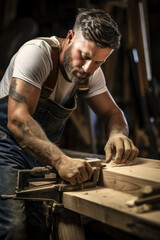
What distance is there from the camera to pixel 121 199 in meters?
1.60

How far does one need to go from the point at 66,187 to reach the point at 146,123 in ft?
10.7

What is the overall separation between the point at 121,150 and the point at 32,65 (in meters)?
0.87

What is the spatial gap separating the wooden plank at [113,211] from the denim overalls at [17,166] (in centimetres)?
42

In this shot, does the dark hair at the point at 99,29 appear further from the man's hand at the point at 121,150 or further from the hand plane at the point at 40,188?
the hand plane at the point at 40,188

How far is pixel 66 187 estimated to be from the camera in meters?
1.73

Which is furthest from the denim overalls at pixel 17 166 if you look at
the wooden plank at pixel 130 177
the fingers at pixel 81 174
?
the wooden plank at pixel 130 177

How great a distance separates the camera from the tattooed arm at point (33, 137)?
5.68 feet

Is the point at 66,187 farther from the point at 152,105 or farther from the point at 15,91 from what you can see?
the point at 152,105

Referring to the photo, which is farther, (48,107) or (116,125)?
(116,125)

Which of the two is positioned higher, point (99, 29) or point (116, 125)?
point (99, 29)

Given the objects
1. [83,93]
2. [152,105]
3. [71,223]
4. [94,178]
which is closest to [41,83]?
[83,93]

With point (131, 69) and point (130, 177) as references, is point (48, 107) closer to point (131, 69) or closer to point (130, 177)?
point (130, 177)

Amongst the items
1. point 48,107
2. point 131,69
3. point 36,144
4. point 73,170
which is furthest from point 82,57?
point 131,69

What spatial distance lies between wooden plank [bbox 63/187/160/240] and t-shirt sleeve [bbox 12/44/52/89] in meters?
0.84
